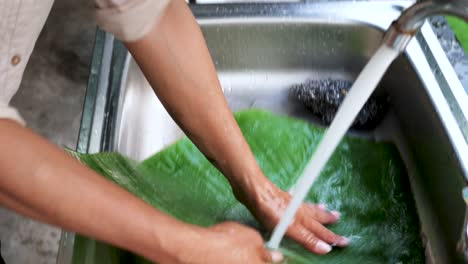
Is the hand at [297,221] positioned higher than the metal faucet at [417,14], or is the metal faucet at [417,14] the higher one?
the metal faucet at [417,14]

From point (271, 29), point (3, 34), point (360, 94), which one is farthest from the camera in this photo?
point (271, 29)

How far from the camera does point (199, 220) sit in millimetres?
746

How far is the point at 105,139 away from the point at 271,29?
34cm

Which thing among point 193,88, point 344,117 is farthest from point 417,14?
point 193,88

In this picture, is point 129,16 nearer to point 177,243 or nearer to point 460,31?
point 177,243

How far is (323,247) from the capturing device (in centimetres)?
73

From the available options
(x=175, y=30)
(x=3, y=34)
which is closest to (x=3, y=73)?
(x=3, y=34)

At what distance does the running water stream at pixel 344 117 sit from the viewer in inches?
23.2

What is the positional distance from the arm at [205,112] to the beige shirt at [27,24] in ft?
0.12

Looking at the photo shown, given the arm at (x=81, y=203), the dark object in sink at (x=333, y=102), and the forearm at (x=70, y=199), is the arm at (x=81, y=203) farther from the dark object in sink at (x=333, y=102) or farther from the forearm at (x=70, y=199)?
the dark object in sink at (x=333, y=102)

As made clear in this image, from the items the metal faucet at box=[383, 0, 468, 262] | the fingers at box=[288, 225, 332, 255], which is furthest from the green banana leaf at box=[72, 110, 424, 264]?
the metal faucet at box=[383, 0, 468, 262]

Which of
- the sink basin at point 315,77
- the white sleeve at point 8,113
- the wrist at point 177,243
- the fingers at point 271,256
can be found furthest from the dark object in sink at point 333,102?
the white sleeve at point 8,113

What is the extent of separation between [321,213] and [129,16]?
1.27ft

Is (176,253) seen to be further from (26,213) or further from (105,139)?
(105,139)
